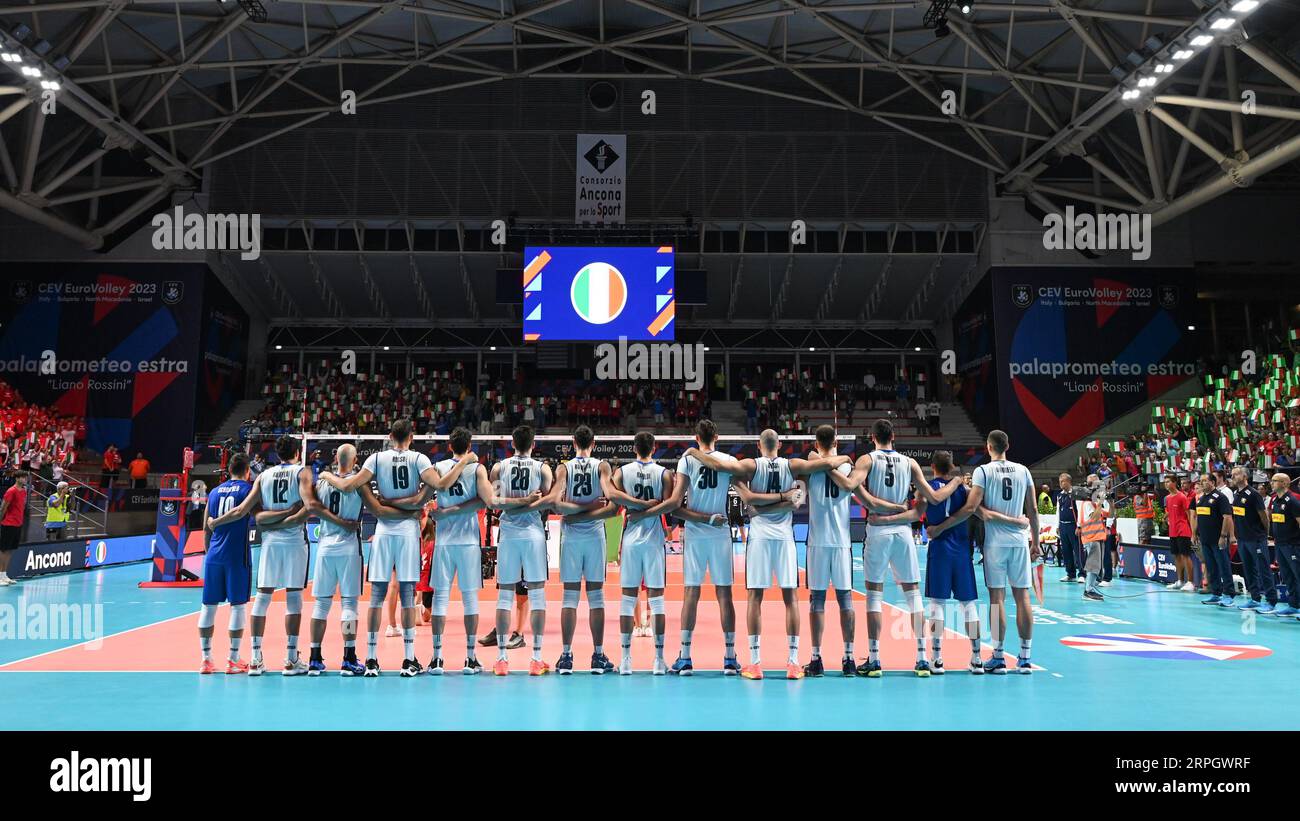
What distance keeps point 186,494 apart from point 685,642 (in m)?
12.4

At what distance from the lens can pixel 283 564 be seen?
830 cm

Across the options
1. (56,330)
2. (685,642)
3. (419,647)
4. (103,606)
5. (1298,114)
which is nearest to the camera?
(685,642)

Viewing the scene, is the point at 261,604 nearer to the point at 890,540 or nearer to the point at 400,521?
the point at 400,521

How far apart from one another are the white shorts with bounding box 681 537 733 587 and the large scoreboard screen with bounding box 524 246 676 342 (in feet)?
68.5

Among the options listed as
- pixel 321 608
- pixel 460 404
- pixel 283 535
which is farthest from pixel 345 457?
pixel 460 404

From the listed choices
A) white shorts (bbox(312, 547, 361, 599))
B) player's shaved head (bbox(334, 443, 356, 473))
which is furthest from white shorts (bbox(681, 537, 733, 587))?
player's shaved head (bbox(334, 443, 356, 473))

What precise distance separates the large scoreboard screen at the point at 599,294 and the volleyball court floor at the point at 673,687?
1788cm

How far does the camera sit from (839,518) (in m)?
8.49

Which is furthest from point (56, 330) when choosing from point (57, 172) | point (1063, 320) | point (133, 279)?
point (1063, 320)

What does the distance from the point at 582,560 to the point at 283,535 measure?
2.92 m

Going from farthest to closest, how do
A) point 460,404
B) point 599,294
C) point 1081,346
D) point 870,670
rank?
point 460,404
point 1081,346
point 599,294
point 870,670

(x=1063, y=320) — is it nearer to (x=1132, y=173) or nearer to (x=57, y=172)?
(x=1132, y=173)

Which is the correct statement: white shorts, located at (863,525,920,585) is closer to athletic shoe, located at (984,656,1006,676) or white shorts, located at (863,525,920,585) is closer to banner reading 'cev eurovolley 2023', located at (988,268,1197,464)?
athletic shoe, located at (984,656,1006,676)

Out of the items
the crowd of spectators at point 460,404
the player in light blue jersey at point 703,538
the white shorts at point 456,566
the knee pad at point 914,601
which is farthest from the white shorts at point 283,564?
the crowd of spectators at point 460,404
